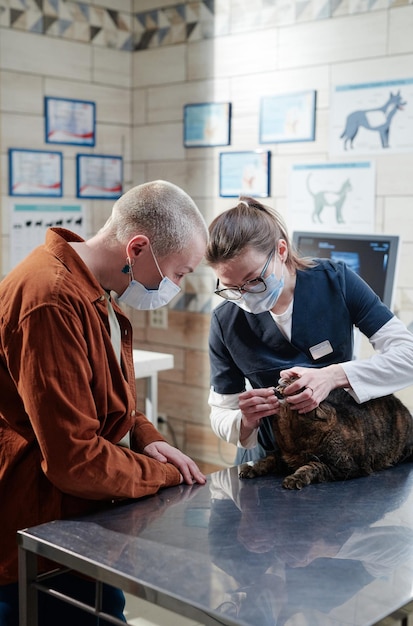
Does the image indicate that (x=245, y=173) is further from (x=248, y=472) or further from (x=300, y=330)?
(x=248, y=472)

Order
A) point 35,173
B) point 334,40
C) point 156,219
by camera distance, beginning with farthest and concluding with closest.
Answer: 1. point 35,173
2. point 334,40
3. point 156,219

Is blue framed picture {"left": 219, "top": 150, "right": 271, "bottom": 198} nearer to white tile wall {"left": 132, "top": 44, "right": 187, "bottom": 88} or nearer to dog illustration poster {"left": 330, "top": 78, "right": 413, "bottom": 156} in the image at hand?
dog illustration poster {"left": 330, "top": 78, "right": 413, "bottom": 156}

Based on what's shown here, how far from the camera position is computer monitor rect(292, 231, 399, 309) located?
128 inches

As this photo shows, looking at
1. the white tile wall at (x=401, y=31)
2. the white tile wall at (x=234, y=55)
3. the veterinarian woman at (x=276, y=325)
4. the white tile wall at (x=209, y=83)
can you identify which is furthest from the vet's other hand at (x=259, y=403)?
the white tile wall at (x=234, y=55)

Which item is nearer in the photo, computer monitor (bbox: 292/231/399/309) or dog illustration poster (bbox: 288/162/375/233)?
computer monitor (bbox: 292/231/399/309)

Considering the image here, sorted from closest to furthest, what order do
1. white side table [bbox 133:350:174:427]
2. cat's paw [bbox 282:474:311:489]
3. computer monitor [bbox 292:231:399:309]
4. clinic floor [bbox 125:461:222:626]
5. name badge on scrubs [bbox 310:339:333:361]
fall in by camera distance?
cat's paw [bbox 282:474:311:489]
name badge on scrubs [bbox 310:339:333:361]
clinic floor [bbox 125:461:222:626]
computer monitor [bbox 292:231:399:309]
white side table [bbox 133:350:174:427]

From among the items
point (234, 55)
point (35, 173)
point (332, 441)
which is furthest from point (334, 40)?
point (332, 441)

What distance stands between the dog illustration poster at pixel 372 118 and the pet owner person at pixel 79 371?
6.93ft

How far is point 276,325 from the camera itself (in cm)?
207

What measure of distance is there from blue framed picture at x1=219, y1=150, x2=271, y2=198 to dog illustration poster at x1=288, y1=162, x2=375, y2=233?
17 centimetres

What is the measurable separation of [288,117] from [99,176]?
1185mm

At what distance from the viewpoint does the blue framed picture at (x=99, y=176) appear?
4.57 meters

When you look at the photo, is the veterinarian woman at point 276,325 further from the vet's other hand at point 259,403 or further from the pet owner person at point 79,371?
the pet owner person at point 79,371

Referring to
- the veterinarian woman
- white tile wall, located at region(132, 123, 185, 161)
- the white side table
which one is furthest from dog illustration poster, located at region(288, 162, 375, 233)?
the veterinarian woman
